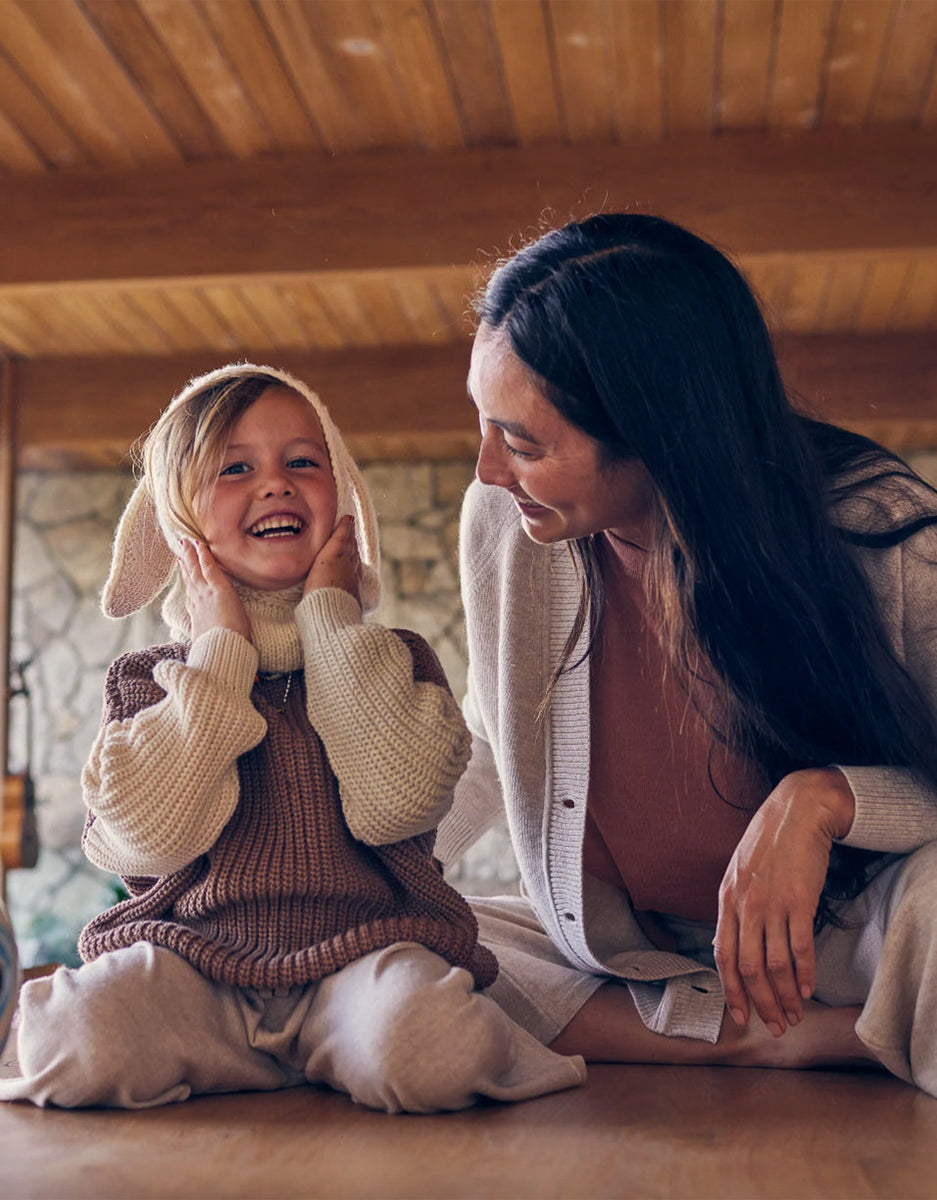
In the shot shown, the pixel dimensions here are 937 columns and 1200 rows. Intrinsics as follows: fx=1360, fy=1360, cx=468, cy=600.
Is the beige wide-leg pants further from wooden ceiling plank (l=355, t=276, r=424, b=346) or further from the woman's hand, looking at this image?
wooden ceiling plank (l=355, t=276, r=424, b=346)

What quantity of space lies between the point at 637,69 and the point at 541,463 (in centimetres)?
214

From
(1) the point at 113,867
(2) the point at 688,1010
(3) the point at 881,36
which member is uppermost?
(3) the point at 881,36

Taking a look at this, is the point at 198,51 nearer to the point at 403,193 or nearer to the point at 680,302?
the point at 403,193

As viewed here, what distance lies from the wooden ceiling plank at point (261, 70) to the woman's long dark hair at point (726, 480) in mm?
1875

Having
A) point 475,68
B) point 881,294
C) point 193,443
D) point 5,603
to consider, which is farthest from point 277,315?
point 193,443

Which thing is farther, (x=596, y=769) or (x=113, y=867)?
(x=596, y=769)

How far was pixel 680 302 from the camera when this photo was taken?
128 cm

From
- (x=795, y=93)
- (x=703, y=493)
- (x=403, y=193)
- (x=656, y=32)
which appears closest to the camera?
(x=703, y=493)

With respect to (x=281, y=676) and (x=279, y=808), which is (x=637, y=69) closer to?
(x=281, y=676)

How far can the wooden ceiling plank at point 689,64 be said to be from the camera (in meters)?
2.88

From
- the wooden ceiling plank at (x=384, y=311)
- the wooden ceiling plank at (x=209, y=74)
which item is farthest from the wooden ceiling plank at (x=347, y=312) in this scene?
→ the wooden ceiling plank at (x=209, y=74)

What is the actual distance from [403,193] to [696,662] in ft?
8.33

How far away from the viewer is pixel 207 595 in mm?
1437

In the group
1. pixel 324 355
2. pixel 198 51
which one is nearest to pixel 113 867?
pixel 198 51
